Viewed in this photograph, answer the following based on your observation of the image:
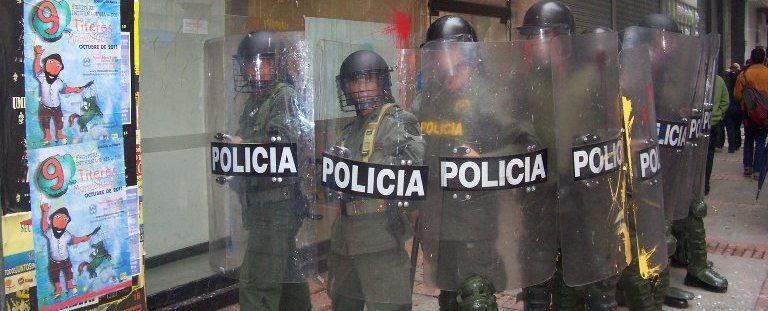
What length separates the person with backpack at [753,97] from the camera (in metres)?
8.91

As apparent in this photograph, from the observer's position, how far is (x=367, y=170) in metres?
3.23

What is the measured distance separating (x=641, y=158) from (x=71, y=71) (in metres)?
2.61

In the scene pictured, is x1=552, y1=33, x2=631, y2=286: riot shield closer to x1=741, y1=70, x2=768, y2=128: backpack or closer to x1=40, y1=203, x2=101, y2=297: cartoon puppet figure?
x1=40, y1=203, x2=101, y2=297: cartoon puppet figure

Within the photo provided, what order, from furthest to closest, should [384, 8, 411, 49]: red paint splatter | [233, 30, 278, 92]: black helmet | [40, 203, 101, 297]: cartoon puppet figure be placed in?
1. [384, 8, 411, 49]: red paint splatter
2. [233, 30, 278, 92]: black helmet
3. [40, 203, 101, 297]: cartoon puppet figure

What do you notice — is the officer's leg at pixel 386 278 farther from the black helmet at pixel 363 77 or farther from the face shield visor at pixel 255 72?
the face shield visor at pixel 255 72

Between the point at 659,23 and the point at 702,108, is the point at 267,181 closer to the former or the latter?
the point at 702,108

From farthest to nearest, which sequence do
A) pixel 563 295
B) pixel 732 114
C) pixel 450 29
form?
1. pixel 732 114
2. pixel 450 29
3. pixel 563 295

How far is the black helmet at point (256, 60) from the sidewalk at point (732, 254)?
1.10m

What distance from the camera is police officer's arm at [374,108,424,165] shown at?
10.6 feet

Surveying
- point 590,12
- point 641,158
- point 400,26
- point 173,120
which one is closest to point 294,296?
point 173,120

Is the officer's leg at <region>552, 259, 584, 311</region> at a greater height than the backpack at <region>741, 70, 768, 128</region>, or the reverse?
the backpack at <region>741, 70, 768, 128</region>

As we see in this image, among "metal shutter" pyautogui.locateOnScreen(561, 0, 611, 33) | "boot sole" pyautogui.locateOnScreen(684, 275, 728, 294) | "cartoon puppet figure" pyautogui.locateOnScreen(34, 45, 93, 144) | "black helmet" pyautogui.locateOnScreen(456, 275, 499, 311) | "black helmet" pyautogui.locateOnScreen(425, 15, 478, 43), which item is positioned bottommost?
"boot sole" pyautogui.locateOnScreen(684, 275, 728, 294)

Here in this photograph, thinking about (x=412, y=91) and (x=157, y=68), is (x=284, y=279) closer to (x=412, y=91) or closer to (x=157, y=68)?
(x=412, y=91)

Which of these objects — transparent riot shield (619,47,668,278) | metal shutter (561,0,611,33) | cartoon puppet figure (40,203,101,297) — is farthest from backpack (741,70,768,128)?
cartoon puppet figure (40,203,101,297)
